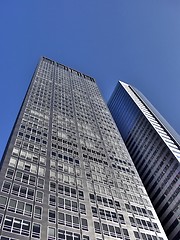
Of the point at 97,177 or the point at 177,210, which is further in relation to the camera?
the point at 177,210

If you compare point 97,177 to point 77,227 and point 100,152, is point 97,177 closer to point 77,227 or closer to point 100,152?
point 100,152

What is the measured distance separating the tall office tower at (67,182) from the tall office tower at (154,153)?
13.6 meters

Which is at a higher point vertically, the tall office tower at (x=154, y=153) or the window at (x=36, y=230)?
the window at (x=36, y=230)

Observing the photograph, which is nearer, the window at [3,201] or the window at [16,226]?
the window at [16,226]

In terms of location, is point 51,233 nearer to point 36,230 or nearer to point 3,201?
point 36,230

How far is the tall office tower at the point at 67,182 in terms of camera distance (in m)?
37.1

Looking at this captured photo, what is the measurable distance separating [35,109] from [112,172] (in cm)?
2455

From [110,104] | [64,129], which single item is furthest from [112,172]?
[110,104]

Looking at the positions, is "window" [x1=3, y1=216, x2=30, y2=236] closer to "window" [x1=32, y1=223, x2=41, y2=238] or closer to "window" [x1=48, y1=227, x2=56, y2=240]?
"window" [x1=32, y1=223, x2=41, y2=238]

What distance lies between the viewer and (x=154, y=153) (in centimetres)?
8525

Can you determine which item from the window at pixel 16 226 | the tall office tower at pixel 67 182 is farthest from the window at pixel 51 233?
the window at pixel 16 226

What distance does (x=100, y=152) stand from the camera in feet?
211

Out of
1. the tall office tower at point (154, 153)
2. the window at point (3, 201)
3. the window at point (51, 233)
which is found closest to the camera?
the window at point (51, 233)

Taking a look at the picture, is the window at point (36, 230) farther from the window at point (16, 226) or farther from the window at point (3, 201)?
the window at point (3, 201)
